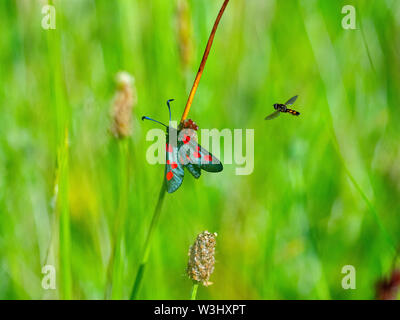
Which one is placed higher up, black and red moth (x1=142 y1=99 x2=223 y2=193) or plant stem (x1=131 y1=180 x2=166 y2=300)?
black and red moth (x1=142 y1=99 x2=223 y2=193)

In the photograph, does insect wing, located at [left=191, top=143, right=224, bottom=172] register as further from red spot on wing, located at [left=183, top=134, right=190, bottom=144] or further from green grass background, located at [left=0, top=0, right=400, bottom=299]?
green grass background, located at [left=0, top=0, right=400, bottom=299]

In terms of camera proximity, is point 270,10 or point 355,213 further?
point 270,10

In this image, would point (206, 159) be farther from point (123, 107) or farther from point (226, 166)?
point (226, 166)

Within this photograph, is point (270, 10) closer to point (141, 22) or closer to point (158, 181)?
point (141, 22)

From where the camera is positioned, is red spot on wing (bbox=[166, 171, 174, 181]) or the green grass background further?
the green grass background

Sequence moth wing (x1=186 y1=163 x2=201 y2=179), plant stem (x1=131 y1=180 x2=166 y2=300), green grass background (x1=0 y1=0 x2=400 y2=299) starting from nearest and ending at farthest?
1. plant stem (x1=131 y1=180 x2=166 y2=300)
2. moth wing (x1=186 y1=163 x2=201 y2=179)
3. green grass background (x1=0 y1=0 x2=400 y2=299)

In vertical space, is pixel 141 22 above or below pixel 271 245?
above

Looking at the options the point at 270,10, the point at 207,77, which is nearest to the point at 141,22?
the point at 207,77

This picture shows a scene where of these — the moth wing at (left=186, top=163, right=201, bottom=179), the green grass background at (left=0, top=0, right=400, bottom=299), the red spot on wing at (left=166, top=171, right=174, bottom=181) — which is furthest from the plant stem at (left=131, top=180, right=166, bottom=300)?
the green grass background at (left=0, top=0, right=400, bottom=299)
